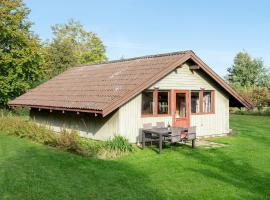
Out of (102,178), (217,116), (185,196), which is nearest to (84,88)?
(217,116)

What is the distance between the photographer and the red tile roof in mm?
15836

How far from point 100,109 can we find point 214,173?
570cm

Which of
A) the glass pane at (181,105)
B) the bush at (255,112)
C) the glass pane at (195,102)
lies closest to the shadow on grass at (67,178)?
the glass pane at (181,105)

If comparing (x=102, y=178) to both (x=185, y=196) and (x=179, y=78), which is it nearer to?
(x=185, y=196)

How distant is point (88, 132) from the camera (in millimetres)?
17844

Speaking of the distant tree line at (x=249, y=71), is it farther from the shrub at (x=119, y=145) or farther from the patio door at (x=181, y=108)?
the shrub at (x=119, y=145)

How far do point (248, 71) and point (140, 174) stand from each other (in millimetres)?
65993

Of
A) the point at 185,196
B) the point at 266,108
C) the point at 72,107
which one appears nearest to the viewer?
the point at 185,196

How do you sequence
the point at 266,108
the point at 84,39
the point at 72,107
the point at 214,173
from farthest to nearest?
the point at 84,39 → the point at 266,108 → the point at 72,107 → the point at 214,173

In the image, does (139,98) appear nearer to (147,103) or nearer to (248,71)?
(147,103)

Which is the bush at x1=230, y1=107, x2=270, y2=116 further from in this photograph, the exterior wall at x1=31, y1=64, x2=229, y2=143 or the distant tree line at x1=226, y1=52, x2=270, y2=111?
the distant tree line at x1=226, y1=52, x2=270, y2=111

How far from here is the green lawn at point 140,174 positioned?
363 inches

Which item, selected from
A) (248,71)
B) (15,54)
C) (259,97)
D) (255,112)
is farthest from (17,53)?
(248,71)

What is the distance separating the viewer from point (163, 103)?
59.4 feet
